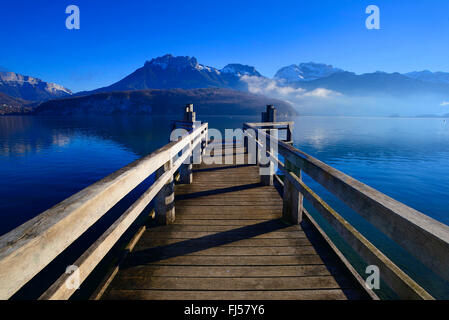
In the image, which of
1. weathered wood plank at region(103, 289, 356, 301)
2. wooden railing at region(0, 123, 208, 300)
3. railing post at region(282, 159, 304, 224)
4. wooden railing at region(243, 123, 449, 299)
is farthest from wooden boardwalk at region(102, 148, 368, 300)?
wooden railing at region(0, 123, 208, 300)

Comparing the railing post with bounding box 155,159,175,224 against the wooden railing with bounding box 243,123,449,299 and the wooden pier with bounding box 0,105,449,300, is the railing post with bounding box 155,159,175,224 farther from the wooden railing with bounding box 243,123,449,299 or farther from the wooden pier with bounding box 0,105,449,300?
the wooden railing with bounding box 243,123,449,299

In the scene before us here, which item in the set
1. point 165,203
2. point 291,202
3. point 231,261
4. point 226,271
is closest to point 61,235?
point 226,271

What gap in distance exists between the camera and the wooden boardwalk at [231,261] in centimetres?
239

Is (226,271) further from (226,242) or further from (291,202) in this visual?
(291,202)

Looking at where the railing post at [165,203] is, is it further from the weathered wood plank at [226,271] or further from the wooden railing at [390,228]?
the wooden railing at [390,228]

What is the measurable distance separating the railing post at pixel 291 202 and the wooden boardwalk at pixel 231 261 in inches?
→ 5.3

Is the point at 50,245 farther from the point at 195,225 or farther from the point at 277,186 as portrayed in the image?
the point at 277,186

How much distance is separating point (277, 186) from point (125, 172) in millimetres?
4565

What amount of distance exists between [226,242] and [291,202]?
1.31 meters

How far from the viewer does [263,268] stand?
2.77m

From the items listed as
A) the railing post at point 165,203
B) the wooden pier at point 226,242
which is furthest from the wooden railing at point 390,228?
the railing post at point 165,203

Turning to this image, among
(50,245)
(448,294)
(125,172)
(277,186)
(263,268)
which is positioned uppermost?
(125,172)

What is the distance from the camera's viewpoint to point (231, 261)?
289 centimetres
